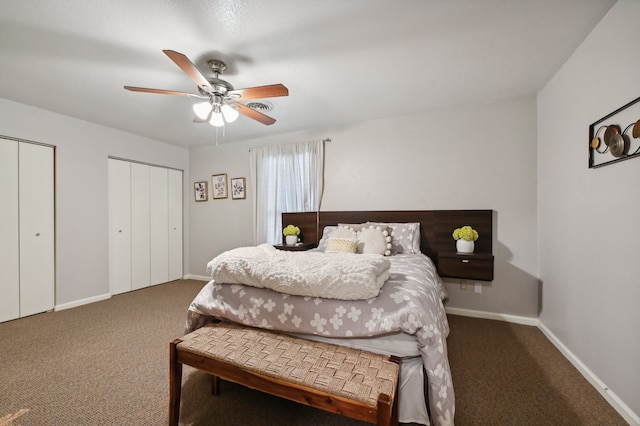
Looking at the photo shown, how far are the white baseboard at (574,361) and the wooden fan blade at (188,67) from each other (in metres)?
3.15

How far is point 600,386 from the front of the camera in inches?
65.3

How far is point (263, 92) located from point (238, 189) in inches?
104

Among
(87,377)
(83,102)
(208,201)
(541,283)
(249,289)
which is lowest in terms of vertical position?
(87,377)

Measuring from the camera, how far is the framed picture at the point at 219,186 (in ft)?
14.7

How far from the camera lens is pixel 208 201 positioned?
4.66 m

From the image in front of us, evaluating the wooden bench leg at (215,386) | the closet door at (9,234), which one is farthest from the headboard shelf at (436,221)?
the closet door at (9,234)

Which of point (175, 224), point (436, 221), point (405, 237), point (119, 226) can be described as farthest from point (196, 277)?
point (436, 221)

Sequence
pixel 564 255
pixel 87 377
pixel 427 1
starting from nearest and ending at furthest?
1. pixel 427 1
2. pixel 87 377
3. pixel 564 255

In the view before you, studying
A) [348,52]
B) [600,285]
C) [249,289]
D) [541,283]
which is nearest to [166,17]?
[348,52]

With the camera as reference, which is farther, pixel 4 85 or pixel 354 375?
pixel 4 85

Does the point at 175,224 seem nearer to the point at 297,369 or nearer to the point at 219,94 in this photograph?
the point at 219,94

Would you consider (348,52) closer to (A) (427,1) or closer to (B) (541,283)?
(A) (427,1)

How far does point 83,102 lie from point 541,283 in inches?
202

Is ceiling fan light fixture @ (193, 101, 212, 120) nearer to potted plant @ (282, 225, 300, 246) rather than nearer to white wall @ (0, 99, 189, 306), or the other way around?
potted plant @ (282, 225, 300, 246)
